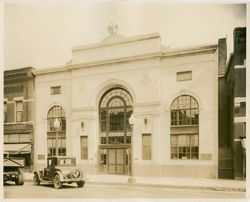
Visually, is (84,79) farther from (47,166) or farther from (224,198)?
(224,198)

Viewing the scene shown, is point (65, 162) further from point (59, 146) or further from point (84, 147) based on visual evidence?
point (84, 147)

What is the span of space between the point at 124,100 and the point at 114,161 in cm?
128

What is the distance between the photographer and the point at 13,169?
800 centimetres

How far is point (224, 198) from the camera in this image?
697 centimetres

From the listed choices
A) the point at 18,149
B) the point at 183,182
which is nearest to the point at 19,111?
the point at 18,149

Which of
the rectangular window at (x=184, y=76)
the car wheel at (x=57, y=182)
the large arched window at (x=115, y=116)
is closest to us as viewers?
the car wheel at (x=57, y=182)

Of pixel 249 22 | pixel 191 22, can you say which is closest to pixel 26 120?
pixel 191 22

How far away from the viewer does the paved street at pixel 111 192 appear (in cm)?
709

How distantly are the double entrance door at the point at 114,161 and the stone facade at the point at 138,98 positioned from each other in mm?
20

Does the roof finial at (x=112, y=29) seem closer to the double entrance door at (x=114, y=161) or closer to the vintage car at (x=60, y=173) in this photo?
the double entrance door at (x=114, y=161)

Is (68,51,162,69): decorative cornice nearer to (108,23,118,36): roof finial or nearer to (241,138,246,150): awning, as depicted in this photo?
(108,23,118,36): roof finial

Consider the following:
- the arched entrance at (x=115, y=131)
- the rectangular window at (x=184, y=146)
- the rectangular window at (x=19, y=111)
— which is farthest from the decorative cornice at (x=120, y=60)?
the rectangular window at (x=184, y=146)

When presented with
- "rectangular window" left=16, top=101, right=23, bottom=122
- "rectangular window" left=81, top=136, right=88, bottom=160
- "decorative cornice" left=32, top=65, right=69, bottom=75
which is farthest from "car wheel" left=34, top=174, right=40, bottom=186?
"decorative cornice" left=32, top=65, right=69, bottom=75

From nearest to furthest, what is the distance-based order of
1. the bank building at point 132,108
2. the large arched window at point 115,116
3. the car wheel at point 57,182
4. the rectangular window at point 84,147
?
the bank building at point 132,108
the car wheel at point 57,182
the rectangular window at point 84,147
the large arched window at point 115,116
